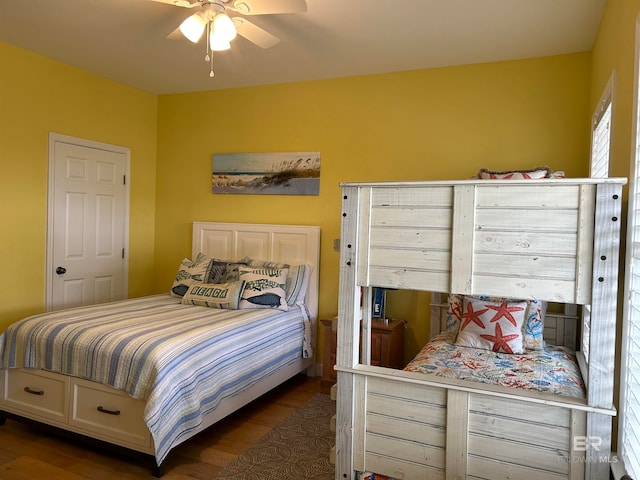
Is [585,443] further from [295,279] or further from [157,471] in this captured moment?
[295,279]

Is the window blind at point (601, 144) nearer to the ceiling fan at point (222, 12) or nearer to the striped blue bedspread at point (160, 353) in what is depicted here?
the ceiling fan at point (222, 12)

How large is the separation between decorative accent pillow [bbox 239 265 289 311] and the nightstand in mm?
431

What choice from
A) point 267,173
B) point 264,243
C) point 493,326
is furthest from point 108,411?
point 267,173

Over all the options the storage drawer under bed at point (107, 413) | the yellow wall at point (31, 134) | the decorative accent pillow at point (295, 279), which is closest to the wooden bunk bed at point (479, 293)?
the storage drawer under bed at point (107, 413)

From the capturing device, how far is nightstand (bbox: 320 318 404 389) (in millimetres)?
3643

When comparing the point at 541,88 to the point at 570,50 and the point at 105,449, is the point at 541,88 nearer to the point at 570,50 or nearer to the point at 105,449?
the point at 570,50

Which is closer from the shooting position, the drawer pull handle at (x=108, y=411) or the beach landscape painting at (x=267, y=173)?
the drawer pull handle at (x=108, y=411)

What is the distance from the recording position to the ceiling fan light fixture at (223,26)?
2.45m

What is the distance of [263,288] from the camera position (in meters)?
3.84

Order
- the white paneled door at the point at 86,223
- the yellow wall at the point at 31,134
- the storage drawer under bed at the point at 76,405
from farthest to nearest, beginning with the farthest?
the white paneled door at the point at 86,223 < the yellow wall at the point at 31,134 < the storage drawer under bed at the point at 76,405

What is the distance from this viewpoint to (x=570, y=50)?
11.1 ft

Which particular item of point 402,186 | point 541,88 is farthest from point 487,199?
point 541,88

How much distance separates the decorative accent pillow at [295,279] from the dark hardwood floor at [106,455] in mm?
Result: 1048

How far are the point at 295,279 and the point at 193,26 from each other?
2.22 m
